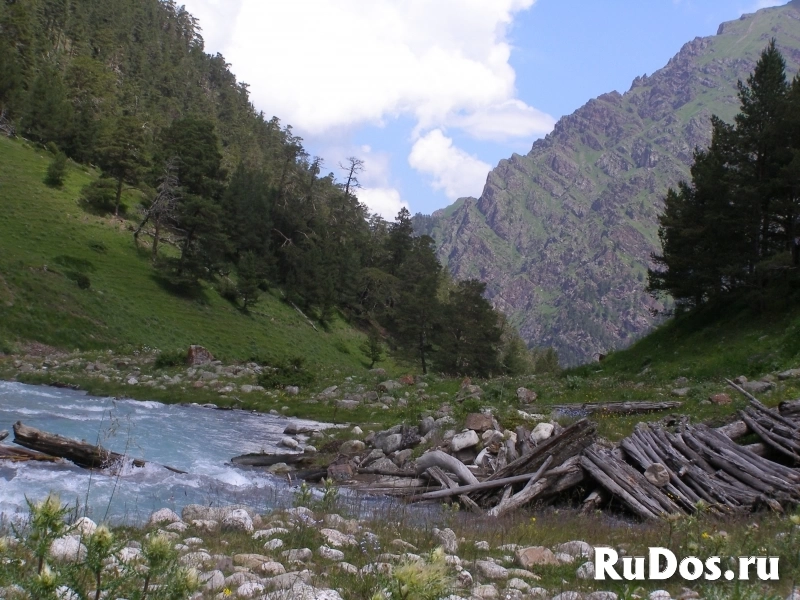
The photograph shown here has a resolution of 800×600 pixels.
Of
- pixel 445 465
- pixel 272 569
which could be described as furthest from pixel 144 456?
pixel 272 569

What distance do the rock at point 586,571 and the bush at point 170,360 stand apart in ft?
92.3

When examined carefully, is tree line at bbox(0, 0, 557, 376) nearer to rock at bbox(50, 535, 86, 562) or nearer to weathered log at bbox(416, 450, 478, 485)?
weathered log at bbox(416, 450, 478, 485)

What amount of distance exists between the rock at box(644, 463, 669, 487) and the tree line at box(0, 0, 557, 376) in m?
43.2

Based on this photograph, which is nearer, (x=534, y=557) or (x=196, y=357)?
(x=534, y=557)

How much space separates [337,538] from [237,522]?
1301mm

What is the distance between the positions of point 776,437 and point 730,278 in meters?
22.9

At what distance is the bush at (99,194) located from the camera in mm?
60875

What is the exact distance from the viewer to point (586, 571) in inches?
237

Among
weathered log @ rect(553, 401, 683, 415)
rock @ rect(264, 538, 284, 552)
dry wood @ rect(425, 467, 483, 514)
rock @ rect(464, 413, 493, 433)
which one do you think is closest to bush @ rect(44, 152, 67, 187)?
weathered log @ rect(553, 401, 683, 415)

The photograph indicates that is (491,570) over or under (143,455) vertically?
over

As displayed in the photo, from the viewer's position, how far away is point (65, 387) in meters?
24.7

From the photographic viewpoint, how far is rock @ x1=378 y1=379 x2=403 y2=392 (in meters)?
26.3

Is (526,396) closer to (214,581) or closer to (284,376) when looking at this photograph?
(284,376)

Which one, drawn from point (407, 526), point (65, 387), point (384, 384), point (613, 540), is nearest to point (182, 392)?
point (65, 387)
